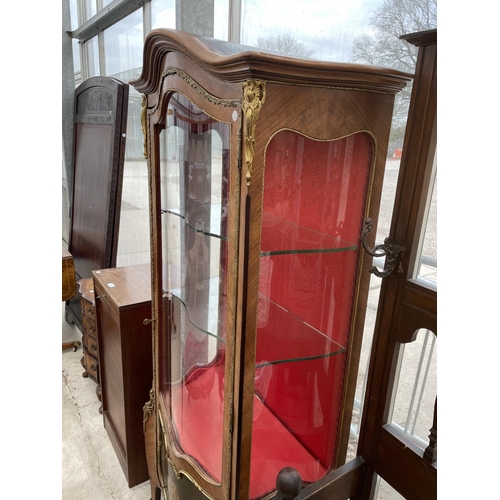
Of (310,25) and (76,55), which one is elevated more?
(76,55)

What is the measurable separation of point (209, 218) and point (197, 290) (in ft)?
0.82

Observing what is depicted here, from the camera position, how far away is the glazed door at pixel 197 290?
83 centimetres

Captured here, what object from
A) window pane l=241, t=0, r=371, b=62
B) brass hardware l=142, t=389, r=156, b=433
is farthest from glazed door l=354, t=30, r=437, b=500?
brass hardware l=142, t=389, r=156, b=433

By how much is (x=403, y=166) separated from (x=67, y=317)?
296 centimetres

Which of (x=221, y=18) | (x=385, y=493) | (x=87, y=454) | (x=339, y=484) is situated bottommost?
(x=87, y=454)

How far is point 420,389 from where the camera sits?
1.28 metres

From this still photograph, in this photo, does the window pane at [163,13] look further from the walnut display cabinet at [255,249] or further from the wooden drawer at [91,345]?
the wooden drawer at [91,345]

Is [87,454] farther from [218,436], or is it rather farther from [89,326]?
[218,436]

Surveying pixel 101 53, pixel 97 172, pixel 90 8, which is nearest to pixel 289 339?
pixel 97 172

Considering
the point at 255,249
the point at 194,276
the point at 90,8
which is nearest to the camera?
the point at 255,249

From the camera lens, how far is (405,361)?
4.44ft

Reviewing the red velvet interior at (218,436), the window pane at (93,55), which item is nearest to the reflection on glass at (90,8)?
the window pane at (93,55)

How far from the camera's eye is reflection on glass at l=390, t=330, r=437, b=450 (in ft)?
3.81

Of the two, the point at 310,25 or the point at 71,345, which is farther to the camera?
the point at 71,345
